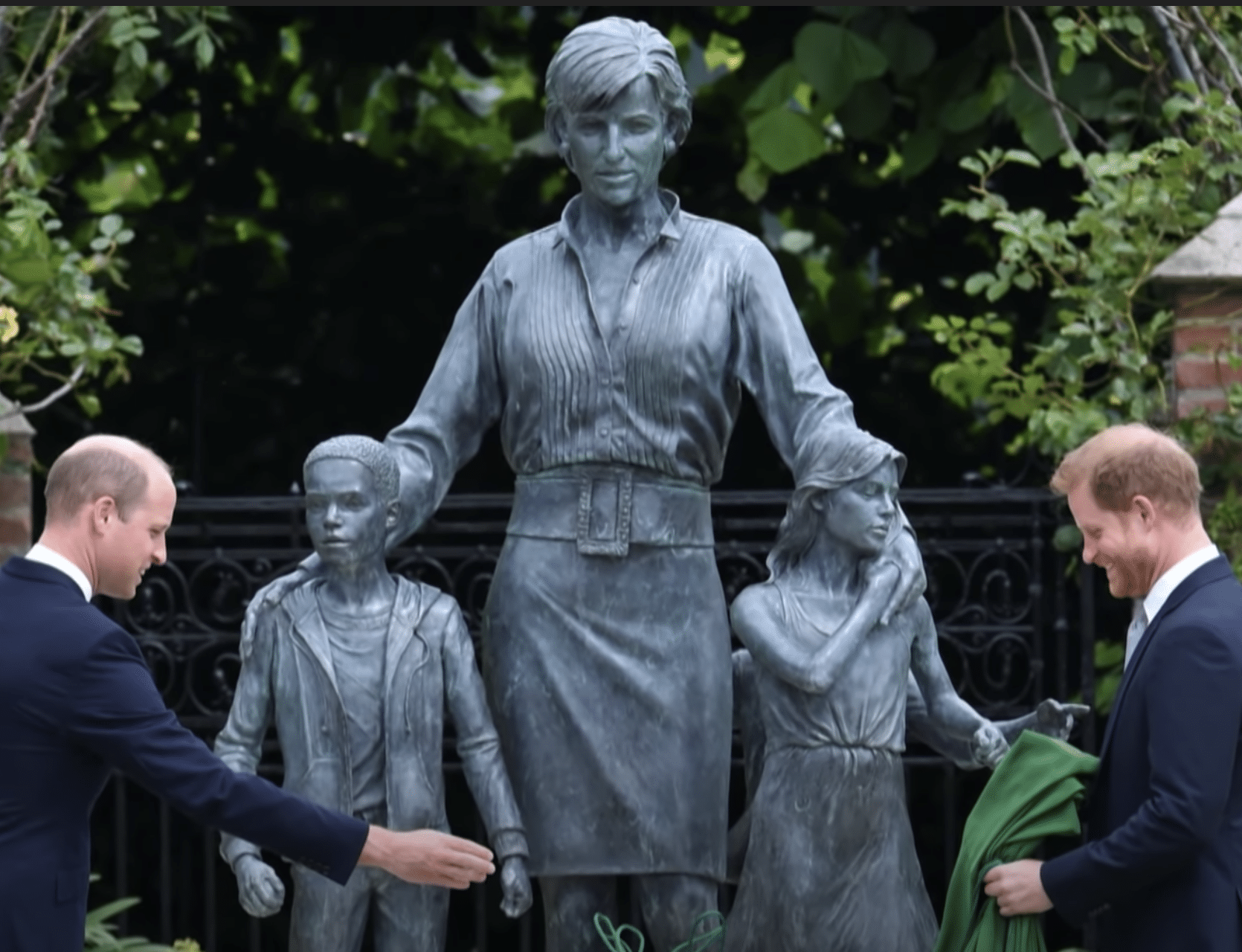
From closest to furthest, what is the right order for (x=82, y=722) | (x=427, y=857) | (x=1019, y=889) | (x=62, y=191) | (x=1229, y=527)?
(x=82, y=722) < (x=1019, y=889) < (x=427, y=857) < (x=1229, y=527) < (x=62, y=191)

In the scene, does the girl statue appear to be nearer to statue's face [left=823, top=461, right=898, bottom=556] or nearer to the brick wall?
statue's face [left=823, top=461, right=898, bottom=556]

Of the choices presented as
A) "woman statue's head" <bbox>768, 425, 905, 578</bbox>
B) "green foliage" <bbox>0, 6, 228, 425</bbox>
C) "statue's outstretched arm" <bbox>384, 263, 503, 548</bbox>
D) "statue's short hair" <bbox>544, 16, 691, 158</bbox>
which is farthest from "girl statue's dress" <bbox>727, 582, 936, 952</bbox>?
"green foliage" <bbox>0, 6, 228, 425</bbox>

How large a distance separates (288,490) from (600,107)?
3280mm

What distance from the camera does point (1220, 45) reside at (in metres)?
7.09

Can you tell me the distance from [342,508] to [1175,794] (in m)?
1.61

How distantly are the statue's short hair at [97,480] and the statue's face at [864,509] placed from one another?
1267mm

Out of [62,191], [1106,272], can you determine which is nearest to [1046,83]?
[1106,272]

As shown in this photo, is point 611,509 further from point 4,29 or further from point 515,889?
point 4,29

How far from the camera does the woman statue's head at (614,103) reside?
475cm

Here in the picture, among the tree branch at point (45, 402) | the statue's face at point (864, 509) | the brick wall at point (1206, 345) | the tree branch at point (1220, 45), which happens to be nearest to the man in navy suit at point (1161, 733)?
the statue's face at point (864, 509)

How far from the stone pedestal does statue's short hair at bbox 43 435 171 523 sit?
8.08ft

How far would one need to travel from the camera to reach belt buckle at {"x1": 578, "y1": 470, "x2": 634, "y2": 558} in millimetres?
4871

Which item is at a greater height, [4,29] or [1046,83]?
[4,29]

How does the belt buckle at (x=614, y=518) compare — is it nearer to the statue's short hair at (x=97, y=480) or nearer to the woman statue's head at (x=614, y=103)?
the woman statue's head at (x=614, y=103)
